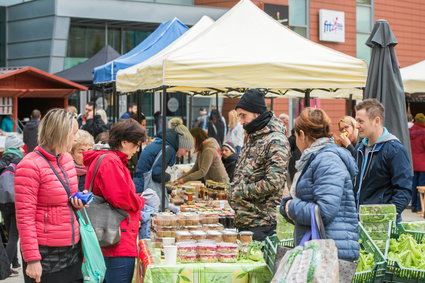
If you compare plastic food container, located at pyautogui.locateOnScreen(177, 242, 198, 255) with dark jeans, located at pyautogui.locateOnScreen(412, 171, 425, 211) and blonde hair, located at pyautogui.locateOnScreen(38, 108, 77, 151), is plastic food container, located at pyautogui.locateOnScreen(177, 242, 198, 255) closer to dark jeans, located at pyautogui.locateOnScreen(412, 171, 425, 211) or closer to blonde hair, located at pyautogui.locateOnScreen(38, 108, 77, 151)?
blonde hair, located at pyautogui.locateOnScreen(38, 108, 77, 151)

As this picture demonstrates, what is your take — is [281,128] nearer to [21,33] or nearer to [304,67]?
[304,67]

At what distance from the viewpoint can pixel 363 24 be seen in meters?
31.3

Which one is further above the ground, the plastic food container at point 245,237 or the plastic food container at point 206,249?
the plastic food container at point 245,237

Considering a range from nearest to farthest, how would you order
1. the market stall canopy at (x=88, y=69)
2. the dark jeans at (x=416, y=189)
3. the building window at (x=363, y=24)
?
1. the dark jeans at (x=416, y=189)
2. the market stall canopy at (x=88, y=69)
3. the building window at (x=363, y=24)

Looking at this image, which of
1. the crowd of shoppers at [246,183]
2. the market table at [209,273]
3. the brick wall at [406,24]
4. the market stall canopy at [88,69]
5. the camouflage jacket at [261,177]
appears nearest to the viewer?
the crowd of shoppers at [246,183]

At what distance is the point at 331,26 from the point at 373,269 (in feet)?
86.0

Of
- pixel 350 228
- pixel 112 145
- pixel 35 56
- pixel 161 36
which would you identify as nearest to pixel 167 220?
pixel 112 145

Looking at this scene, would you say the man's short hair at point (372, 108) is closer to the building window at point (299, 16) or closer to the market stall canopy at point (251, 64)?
the market stall canopy at point (251, 64)

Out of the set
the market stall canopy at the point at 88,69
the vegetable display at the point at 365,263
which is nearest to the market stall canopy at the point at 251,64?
the vegetable display at the point at 365,263

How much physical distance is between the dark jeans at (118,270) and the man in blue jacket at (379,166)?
1.99 meters

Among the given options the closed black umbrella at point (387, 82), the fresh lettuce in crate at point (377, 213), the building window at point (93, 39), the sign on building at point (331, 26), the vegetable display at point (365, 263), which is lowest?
the vegetable display at point (365, 263)

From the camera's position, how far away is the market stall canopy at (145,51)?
41.2 ft

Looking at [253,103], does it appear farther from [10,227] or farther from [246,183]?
[10,227]

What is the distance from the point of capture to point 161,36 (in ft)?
43.5
